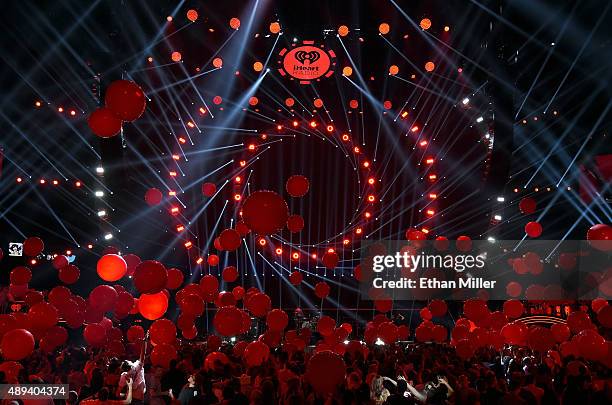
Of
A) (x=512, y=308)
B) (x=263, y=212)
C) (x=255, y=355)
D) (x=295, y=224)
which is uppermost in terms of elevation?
(x=295, y=224)

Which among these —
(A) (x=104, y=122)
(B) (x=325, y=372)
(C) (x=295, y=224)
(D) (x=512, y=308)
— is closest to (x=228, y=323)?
(C) (x=295, y=224)

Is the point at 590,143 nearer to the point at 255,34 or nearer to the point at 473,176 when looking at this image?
the point at 473,176

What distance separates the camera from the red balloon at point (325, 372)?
5.02 metres

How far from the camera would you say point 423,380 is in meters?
6.80

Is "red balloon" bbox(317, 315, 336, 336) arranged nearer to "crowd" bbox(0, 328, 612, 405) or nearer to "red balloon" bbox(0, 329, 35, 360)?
"crowd" bbox(0, 328, 612, 405)

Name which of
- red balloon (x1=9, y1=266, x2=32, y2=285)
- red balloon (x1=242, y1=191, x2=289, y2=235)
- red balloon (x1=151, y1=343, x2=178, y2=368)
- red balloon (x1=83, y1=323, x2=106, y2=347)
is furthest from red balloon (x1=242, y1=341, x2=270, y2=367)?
red balloon (x1=9, y1=266, x2=32, y2=285)

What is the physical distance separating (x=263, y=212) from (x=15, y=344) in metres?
3.07

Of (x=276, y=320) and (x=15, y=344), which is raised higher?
(x=276, y=320)

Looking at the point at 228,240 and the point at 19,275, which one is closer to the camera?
the point at 228,240

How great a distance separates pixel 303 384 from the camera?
5809 millimetres

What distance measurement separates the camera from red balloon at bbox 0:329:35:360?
6.27m

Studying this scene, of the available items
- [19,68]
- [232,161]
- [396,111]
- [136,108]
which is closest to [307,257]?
[232,161]

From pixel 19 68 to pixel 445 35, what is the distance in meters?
7.91

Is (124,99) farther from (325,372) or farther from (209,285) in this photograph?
(209,285)
